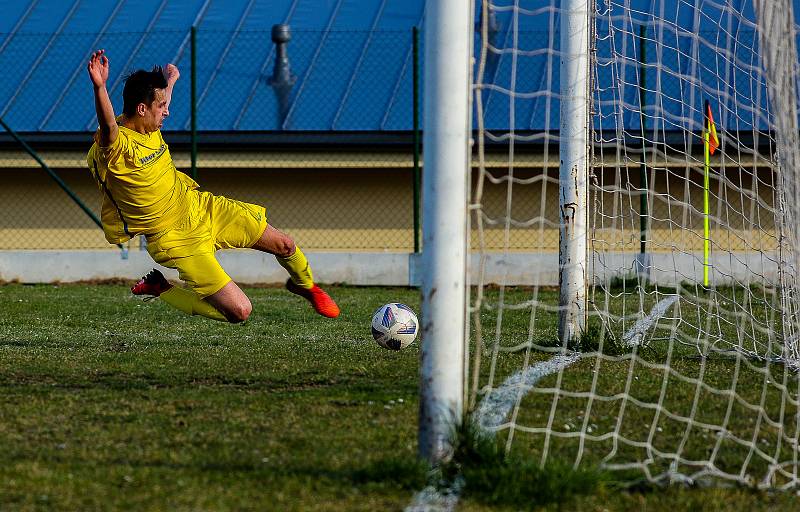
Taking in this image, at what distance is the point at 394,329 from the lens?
696cm

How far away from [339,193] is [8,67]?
5.85m

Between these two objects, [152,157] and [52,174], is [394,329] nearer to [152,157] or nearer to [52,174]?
[152,157]

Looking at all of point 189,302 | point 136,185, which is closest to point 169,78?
point 136,185

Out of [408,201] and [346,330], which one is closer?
[346,330]

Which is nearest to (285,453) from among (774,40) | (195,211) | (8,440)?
(8,440)

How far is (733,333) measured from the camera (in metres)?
8.23

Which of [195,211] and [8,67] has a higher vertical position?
[8,67]

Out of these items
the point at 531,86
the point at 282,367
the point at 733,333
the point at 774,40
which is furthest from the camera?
the point at 531,86

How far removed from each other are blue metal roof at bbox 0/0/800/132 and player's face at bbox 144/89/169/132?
8768mm

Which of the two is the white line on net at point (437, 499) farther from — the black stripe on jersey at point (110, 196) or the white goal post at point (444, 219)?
the black stripe on jersey at point (110, 196)

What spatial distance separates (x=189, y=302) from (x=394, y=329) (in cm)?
133

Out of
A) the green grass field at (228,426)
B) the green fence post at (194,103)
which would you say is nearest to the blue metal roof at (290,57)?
the green fence post at (194,103)

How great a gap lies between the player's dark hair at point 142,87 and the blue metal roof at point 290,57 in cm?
884

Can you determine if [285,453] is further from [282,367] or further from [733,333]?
[733,333]
